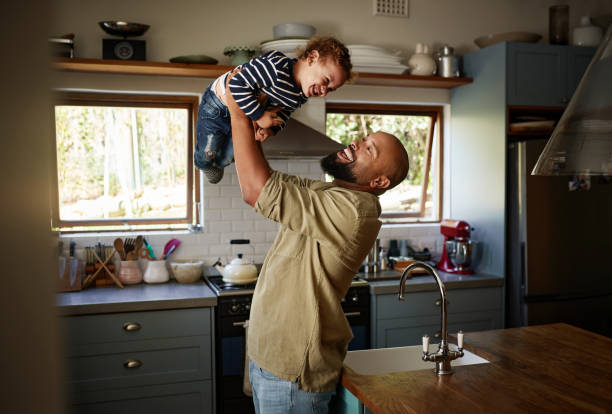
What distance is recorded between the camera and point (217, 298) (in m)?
3.43

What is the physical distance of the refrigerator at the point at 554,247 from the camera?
4062mm

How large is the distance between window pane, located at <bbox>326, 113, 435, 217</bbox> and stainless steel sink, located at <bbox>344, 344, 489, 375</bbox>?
2.28 meters

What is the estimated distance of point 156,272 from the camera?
3906 millimetres

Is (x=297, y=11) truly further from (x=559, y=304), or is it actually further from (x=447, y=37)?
(x=559, y=304)

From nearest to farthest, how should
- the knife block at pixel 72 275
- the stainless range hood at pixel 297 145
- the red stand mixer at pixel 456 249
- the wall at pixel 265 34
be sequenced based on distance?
the knife block at pixel 72 275 → the stainless range hood at pixel 297 145 → the wall at pixel 265 34 → the red stand mixer at pixel 456 249

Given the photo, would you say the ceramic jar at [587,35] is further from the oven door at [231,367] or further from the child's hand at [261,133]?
the child's hand at [261,133]

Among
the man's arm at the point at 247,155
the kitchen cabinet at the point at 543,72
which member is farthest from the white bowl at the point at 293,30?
the man's arm at the point at 247,155

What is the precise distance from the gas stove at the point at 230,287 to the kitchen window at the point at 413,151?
1171 mm

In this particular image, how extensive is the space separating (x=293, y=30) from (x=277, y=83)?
234 cm

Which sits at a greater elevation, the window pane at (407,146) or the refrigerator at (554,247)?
the window pane at (407,146)

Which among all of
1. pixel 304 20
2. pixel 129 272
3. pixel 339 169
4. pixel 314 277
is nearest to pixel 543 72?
pixel 304 20

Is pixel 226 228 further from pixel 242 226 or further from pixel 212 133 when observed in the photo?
pixel 212 133

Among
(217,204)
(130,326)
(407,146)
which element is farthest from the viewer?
(407,146)

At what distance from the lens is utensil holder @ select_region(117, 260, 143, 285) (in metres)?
3.84
